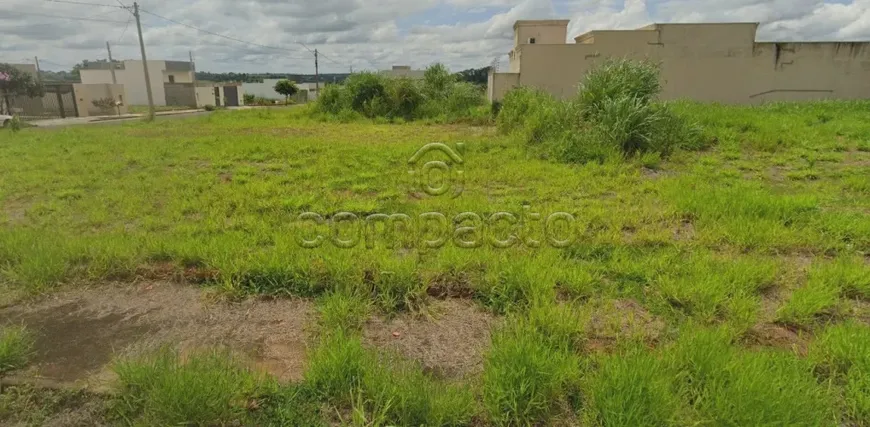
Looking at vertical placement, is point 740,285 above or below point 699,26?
below

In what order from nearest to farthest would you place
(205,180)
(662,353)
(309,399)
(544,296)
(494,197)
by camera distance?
(309,399)
(662,353)
(544,296)
(494,197)
(205,180)

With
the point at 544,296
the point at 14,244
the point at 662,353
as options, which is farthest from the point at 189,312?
the point at 662,353

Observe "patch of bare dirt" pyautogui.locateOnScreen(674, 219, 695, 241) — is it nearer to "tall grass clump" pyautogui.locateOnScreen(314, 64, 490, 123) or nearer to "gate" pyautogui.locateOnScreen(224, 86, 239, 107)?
"tall grass clump" pyautogui.locateOnScreen(314, 64, 490, 123)

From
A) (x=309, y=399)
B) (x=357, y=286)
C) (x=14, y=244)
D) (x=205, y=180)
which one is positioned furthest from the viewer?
(x=205, y=180)

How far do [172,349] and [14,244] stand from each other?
195 cm

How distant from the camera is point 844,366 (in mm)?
1791

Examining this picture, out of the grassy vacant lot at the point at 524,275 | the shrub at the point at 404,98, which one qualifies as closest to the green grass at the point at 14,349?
the grassy vacant lot at the point at 524,275

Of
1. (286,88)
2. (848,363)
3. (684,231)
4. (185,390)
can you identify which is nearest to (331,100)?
(684,231)

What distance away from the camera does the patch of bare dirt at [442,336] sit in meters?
1.94

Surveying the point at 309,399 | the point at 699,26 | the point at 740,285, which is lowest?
the point at 309,399

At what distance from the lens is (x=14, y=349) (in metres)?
1.92

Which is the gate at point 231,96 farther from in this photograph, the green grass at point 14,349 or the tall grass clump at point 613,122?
the green grass at point 14,349

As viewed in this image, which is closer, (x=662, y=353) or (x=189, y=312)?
(x=662, y=353)

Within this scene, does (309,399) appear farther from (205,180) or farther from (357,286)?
(205,180)
